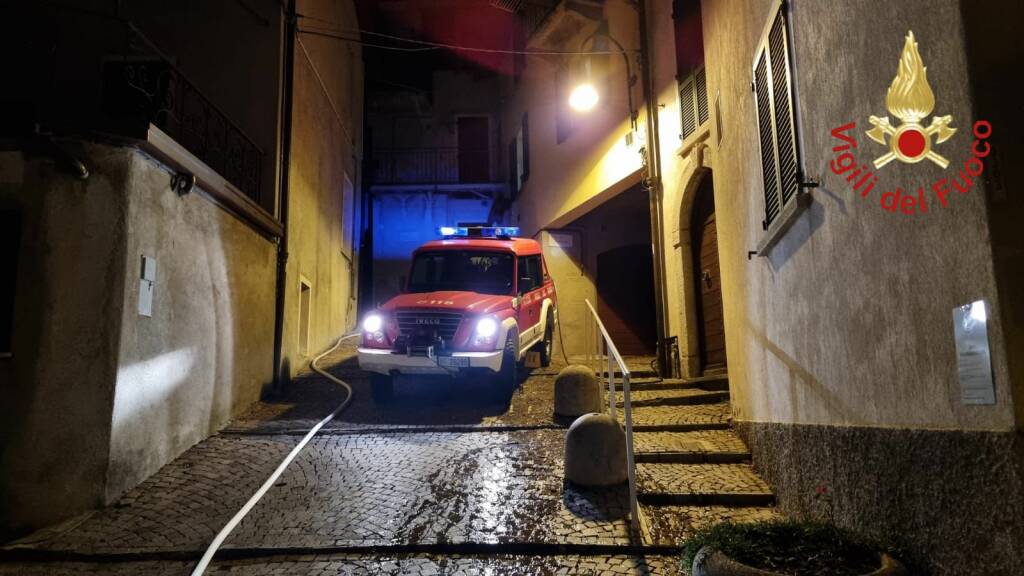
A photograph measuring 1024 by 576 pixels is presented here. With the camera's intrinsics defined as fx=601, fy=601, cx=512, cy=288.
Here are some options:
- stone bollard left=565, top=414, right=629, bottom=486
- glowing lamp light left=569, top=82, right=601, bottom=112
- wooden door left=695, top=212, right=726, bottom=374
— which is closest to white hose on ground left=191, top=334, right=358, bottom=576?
stone bollard left=565, top=414, right=629, bottom=486

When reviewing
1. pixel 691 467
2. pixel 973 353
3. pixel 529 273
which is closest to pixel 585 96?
pixel 529 273

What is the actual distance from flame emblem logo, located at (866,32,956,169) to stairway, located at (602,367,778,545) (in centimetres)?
291

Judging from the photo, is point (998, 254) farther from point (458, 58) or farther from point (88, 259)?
point (458, 58)

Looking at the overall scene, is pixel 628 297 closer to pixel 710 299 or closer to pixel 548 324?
pixel 548 324

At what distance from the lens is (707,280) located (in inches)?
355

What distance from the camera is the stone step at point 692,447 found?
573cm

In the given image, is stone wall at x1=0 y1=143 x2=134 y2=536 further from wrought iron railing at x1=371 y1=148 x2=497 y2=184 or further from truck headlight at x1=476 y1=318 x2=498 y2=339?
wrought iron railing at x1=371 y1=148 x2=497 y2=184

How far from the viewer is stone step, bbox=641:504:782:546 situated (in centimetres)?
439

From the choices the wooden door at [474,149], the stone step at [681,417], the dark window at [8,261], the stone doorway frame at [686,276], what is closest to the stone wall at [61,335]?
the dark window at [8,261]

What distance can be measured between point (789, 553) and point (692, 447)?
304 centimetres

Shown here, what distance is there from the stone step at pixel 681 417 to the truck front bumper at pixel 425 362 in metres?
1.77

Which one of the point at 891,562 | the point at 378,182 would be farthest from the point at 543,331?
the point at 378,182

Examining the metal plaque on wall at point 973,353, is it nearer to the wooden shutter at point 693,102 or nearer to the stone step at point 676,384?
the stone step at point 676,384

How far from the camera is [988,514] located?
2.20 meters
